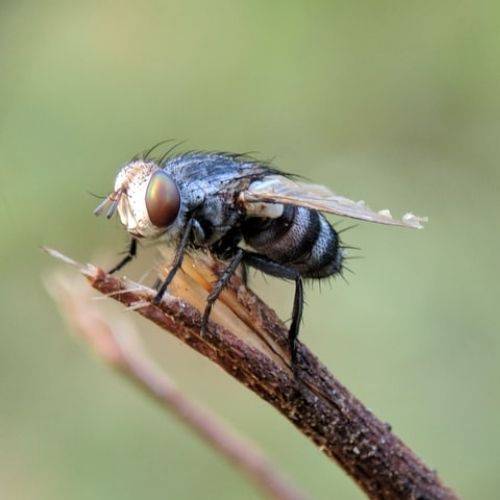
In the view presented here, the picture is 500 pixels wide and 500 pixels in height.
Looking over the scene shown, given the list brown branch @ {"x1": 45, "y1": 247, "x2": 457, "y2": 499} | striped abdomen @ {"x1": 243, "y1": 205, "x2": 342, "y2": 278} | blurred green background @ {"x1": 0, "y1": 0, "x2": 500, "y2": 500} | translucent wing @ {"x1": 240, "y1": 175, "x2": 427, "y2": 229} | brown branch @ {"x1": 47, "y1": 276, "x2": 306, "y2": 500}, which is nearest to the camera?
brown branch @ {"x1": 45, "y1": 247, "x2": 457, "y2": 499}

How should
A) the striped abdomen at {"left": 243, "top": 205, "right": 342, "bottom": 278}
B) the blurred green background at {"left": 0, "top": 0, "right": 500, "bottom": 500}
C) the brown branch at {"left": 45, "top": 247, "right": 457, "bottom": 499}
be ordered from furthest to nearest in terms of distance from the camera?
the blurred green background at {"left": 0, "top": 0, "right": 500, "bottom": 500} < the striped abdomen at {"left": 243, "top": 205, "right": 342, "bottom": 278} < the brown branch at {"left": 45, "top": 247, "right": 457, "bottom": 499}

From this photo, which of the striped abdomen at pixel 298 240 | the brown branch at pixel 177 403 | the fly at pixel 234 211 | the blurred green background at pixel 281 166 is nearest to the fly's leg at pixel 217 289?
the brown branch at pixel 177 403

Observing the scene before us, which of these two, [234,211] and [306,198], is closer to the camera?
[306,198]

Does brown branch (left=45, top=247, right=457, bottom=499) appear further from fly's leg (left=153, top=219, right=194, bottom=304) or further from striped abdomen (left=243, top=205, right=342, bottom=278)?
striped abdomen (left=243, top=205, right=342, bottom=278)

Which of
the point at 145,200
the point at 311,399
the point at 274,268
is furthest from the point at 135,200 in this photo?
the point at 311,399

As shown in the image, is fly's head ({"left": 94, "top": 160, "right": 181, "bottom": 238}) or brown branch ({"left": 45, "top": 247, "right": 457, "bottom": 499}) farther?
fly's head ({"left": 94, "top": 160, "right": 181, "bottom": 238})

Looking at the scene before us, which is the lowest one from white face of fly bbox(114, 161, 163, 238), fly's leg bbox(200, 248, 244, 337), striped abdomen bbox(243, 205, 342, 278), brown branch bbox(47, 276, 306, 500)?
brown branch bbox(47, 276, 306, 500)

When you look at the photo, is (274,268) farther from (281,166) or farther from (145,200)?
(281,166)

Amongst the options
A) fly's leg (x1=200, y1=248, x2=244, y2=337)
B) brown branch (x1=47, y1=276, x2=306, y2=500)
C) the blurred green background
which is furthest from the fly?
the blurred green background
